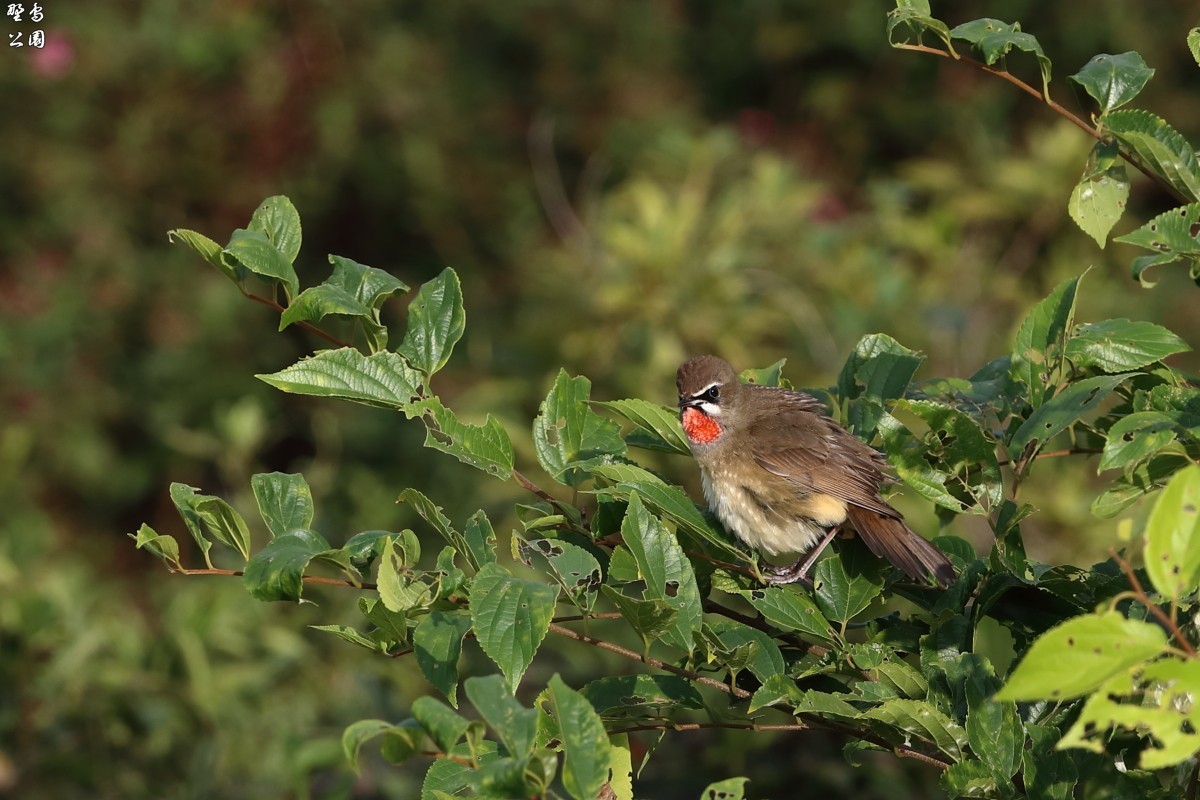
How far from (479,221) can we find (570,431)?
6.25 m

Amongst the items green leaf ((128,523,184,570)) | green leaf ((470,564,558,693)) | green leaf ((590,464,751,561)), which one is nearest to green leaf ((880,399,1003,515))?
green leaf ((590,464,751,561))

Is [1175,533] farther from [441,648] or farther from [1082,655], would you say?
[441,648]

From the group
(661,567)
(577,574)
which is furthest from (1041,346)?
(577,574)

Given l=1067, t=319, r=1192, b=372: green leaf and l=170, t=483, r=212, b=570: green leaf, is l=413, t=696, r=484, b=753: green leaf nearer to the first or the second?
Answer: l=170, t=483, r=212, b=570: green leaf

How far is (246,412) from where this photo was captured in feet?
16.0

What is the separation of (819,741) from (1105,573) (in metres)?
1.71

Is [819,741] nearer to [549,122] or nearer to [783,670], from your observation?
[783,670]

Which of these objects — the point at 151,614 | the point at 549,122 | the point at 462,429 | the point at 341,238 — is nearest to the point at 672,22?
the point at 549,122

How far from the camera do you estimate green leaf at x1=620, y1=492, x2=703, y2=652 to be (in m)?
1.91

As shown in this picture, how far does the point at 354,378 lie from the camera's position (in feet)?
6.99

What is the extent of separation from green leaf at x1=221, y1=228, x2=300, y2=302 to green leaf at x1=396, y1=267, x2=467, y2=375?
196 mm

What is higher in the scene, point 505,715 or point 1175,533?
point 1175,533

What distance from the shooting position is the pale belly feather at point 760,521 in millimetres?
3180

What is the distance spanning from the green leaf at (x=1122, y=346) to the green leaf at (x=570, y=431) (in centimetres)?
73
